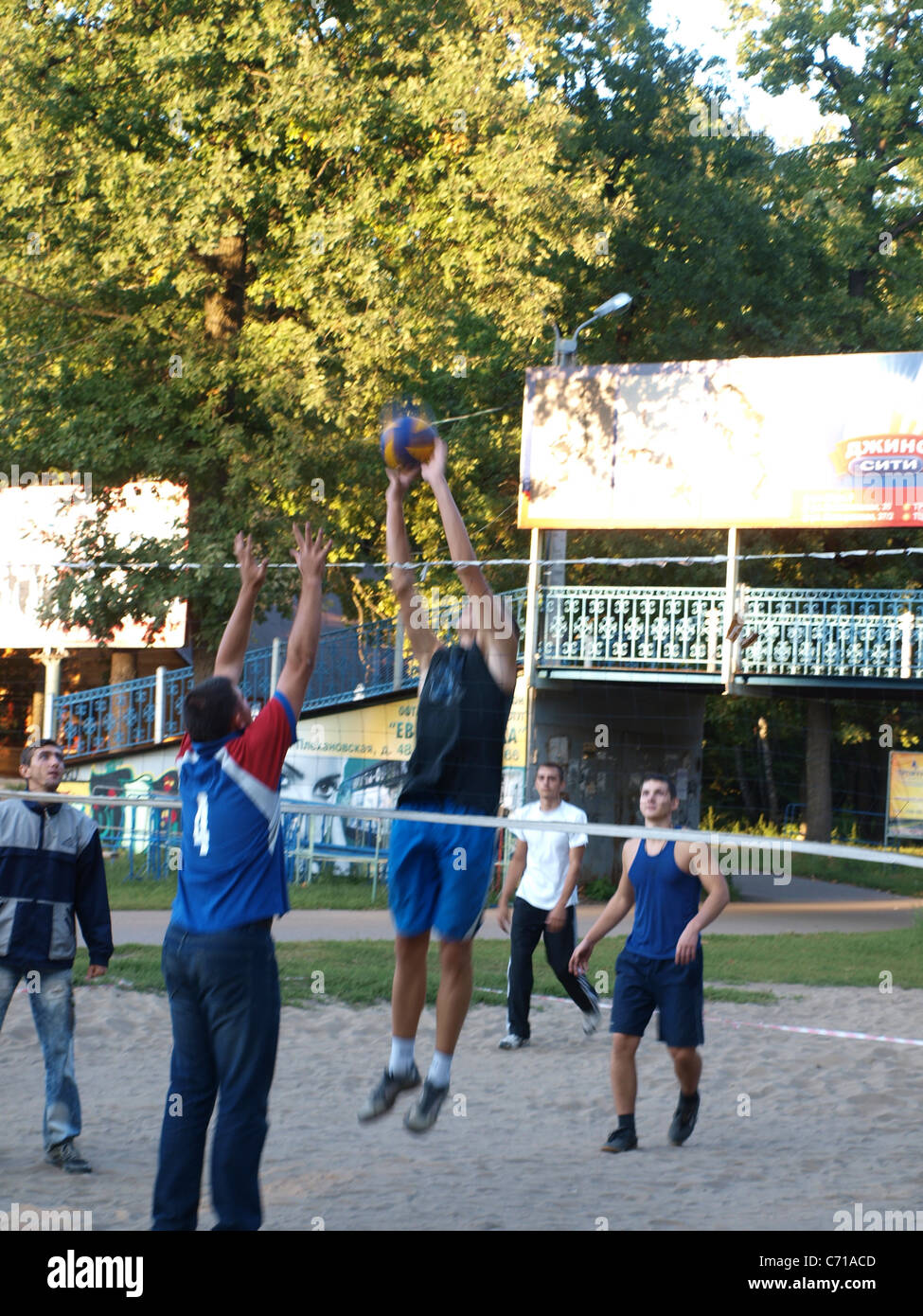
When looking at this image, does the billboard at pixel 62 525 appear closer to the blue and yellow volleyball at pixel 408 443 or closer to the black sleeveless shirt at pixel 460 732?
the blue and yellow volleyball at pixel 408 443

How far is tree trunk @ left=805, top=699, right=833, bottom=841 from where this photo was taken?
56.7 feet

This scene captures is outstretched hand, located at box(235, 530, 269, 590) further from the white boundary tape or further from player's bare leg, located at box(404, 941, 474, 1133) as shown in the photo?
the white boundary tape

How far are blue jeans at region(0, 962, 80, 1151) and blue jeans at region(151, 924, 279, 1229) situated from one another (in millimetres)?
1860

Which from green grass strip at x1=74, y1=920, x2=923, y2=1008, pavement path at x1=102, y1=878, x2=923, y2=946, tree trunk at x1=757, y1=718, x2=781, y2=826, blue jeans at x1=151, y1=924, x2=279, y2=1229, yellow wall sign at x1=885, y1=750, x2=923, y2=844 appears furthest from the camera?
tree trunk at x1=757, y1=718, x2=781, y2=826

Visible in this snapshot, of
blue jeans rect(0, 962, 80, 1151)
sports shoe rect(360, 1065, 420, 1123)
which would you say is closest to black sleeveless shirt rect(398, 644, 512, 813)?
sports shoe rect(360, 1065, 420, 1123)

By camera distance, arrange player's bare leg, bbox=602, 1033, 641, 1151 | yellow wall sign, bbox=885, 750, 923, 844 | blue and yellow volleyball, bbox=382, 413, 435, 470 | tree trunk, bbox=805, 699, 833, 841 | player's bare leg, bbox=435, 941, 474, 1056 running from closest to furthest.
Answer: player's bare leg, bbox=435, 941, 474, 1056 < blue and yellow volleyball, bbox=382, 413, 435, 470 < player's bare leg, bbox=602, 1033, 641, 1151 < yellow wall sign, bbox=885, 750, 923, 844 < tree trunk, bbox=805, 699, 833, 841

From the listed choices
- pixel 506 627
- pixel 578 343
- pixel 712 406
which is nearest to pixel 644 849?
pixel 506 627

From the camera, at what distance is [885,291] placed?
24875 millimetres

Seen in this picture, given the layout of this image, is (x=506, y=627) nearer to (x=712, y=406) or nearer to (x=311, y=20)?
(x=712, y=406)

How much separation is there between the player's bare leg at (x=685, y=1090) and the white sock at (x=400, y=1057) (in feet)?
5.72

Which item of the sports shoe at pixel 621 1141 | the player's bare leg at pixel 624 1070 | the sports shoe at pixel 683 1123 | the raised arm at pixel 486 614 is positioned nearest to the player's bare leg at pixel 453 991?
the raised arm at pixel 486 614

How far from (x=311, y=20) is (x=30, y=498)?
6.49 m

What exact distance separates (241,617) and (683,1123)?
11.2 ft

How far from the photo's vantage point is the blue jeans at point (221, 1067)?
430cm
